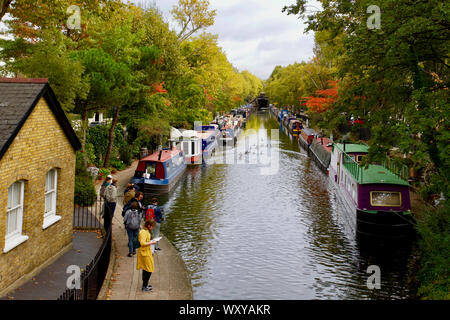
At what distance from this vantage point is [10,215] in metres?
10.6

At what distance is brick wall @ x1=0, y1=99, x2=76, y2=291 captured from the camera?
32.7ft

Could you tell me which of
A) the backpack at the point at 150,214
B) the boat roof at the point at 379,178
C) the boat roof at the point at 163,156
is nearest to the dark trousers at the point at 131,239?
the backpack at the point at 150,214

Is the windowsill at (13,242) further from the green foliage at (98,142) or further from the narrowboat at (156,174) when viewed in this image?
the green foliage at (98,142)

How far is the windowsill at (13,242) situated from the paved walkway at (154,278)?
2523 mm

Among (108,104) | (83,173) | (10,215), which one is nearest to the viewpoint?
(10,215)

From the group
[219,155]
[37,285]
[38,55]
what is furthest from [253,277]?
[219,155]

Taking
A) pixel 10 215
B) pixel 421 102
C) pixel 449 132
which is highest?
pixel 421 102

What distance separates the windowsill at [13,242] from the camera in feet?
32.9

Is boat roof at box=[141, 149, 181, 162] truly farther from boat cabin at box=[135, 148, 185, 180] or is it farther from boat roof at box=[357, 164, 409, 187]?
boat roof at box=[357, 164, 409, 187]

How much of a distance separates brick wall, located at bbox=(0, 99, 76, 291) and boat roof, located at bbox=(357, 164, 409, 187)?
43.5 ft

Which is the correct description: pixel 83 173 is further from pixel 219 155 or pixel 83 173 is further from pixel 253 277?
pixel 219 155

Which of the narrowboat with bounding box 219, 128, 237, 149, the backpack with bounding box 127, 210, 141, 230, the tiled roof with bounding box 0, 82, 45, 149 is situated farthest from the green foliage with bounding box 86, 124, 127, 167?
the narrowboat with bounding box 219, 128, 237, 149

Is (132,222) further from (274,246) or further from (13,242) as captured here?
(274,246)

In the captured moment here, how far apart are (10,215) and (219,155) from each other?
35647mm
